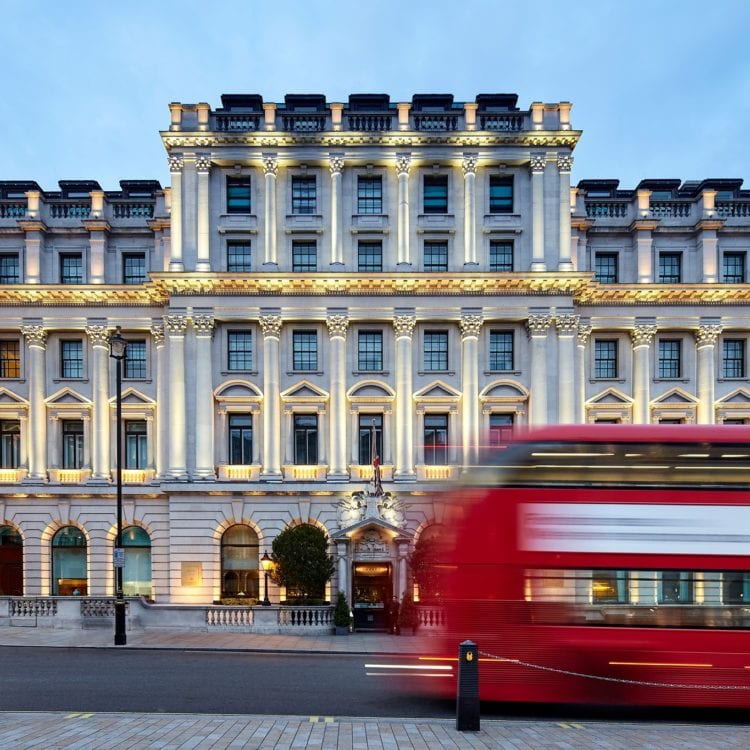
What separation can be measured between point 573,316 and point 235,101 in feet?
62.5

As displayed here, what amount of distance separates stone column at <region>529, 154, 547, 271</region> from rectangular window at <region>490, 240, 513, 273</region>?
3.78 feet

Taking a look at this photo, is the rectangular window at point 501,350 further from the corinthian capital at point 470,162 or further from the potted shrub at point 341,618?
the potted shrub at point 341,618

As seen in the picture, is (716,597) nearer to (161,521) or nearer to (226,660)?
(226,660)

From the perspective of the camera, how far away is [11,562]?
1208 inches

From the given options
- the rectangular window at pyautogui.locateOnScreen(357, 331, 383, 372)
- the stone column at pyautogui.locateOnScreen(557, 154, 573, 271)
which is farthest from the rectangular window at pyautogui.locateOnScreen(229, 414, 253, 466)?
the stone column at pyautogui.locateOnScreen(557, 154, 573, 271)

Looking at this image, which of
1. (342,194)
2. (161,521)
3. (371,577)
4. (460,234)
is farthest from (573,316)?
(161,521)

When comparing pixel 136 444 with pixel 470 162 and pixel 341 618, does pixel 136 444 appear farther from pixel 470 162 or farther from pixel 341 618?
pixel 470 162

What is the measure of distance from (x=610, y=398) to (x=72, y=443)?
2582 cm

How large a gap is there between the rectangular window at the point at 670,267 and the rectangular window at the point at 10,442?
31857 mm

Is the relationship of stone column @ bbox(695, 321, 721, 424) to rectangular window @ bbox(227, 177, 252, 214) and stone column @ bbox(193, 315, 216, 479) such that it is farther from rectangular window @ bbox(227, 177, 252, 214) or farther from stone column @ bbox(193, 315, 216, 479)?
stone column @ bbox(193, 315, 216, 479)

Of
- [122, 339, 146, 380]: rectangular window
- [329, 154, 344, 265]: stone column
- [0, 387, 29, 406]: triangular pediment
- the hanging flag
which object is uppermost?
[329, 154, 344, 265]: stone column

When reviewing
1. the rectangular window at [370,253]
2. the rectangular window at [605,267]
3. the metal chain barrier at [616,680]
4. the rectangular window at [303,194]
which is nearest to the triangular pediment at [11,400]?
the rectangular window at [303,194]

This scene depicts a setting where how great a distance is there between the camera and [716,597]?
1051 cm

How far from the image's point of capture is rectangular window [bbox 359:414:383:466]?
30.2 meters
